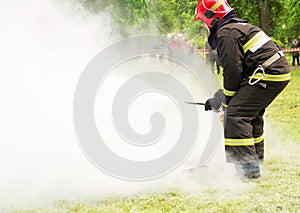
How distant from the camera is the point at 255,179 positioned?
3959 millimetres

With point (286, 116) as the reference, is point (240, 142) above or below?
above

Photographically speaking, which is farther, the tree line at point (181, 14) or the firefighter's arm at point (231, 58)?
the tree line at point (181, 14)

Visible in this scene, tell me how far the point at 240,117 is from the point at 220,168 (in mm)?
746

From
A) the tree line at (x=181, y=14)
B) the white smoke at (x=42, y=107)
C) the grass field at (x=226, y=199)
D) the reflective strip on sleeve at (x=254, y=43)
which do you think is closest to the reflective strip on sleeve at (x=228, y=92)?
the reflective strip on sleeve at (x=254, y=43)

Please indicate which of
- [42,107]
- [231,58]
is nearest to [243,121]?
[231,58]

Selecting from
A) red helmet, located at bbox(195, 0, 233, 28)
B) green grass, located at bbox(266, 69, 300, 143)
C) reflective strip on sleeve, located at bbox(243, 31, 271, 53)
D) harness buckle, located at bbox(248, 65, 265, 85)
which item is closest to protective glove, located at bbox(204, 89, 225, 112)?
harness buckle, located at bbox(248, 65, 265, 85)

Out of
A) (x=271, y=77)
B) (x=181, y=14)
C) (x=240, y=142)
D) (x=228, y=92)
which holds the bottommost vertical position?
(x=240, y=142)

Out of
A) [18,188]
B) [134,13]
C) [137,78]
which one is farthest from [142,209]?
[134,13]

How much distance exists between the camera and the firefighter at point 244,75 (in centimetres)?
378

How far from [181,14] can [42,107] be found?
2829cm

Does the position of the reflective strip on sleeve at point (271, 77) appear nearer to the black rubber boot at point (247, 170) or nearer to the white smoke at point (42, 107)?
the black rubber boot at point (247, 170)

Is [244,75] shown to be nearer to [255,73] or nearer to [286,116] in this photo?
[255,73]

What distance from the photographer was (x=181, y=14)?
3206 cm

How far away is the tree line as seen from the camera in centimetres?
1194
